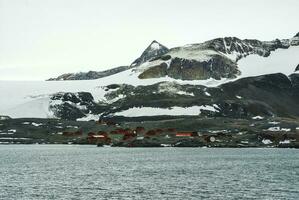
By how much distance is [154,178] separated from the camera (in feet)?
407

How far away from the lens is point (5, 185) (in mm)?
112562

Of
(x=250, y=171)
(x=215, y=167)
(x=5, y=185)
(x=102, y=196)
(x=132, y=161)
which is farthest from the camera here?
(x=132, y=161)

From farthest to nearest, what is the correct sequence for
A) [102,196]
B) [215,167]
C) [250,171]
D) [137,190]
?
A: [215,167]
[250,171]
[137,190]
[102,196]

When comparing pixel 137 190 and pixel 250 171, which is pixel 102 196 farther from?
pixel 250 171

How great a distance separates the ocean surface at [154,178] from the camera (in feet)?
324

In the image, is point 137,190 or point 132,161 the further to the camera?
point 132,161

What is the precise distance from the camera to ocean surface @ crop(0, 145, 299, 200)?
324 feet

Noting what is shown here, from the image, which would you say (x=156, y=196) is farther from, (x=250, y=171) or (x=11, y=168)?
(x=11, y=168)

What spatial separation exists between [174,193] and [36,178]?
37487 millimetres

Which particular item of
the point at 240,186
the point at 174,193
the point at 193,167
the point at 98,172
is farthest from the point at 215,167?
the point at 174,193

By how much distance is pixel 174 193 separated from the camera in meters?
100

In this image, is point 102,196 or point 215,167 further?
point 215,167

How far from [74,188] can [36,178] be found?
2167cm

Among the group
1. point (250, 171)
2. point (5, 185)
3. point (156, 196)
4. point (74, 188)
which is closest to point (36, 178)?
point (5, 185)
